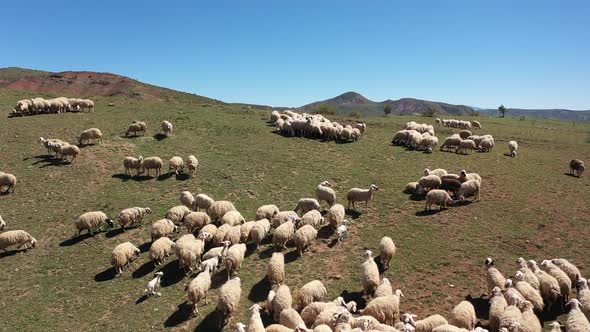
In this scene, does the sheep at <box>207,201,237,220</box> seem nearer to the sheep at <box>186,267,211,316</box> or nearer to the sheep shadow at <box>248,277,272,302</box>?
the sheep shadow at <box>248,277,272,302</box>

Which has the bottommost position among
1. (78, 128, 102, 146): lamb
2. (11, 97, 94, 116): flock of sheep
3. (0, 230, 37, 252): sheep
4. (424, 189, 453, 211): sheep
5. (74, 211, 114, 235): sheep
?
(0, 230, 37, 252): sheep

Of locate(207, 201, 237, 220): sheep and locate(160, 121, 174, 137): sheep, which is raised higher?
locate(160, 121, 174, 137): sheep

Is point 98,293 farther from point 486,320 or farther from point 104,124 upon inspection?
point 104,124

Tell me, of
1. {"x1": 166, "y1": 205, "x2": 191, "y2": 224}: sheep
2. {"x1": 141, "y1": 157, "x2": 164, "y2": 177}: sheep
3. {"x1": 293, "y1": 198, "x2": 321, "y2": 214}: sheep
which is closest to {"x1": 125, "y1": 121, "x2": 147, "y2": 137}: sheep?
{"x1": 141, "y1": 157, "x2": 164, "y2": 177}: sheep

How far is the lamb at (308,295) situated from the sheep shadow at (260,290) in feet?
4.14

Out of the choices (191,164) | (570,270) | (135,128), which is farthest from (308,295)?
(135,128)

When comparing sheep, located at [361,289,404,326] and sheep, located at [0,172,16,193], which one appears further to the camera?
sheep, located at [0,172,16,193]

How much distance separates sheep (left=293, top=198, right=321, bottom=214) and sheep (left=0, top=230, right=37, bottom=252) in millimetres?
11397

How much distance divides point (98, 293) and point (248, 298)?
522 centimetres

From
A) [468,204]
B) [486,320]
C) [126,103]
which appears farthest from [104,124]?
[486,320]

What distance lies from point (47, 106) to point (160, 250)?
1053 inches

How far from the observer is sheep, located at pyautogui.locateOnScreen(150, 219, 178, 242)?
51.6 ft

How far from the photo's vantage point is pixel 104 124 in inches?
1221

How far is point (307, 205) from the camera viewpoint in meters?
18.4
